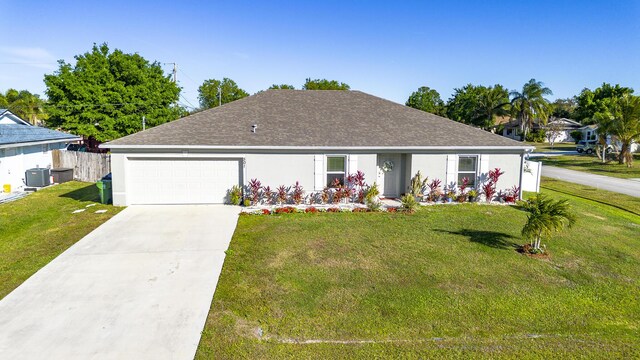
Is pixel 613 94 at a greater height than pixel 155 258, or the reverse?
pixel 613 94

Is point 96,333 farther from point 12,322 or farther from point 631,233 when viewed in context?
point 631,233

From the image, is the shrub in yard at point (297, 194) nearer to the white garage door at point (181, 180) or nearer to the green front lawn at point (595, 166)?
the white garage door at point (181, 180)

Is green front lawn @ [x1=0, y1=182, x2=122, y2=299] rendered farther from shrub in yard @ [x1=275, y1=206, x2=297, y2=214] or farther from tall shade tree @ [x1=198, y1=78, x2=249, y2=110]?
tall shade tree @ [x1=198, y1=78, x2=249, y2=110]

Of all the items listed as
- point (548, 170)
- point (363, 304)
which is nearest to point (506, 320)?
point (363, 304)

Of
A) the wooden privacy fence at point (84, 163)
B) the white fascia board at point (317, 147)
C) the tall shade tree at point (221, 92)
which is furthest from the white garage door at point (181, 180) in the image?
the tall shade tree at point (221, 92)

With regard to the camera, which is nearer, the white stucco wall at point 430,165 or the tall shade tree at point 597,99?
the white stucco wall at point 430,165

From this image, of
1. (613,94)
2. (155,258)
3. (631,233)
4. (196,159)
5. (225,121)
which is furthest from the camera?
(613,94)

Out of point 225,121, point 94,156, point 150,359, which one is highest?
point 225,121

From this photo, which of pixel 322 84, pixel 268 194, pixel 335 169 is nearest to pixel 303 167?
pixel 335 169
